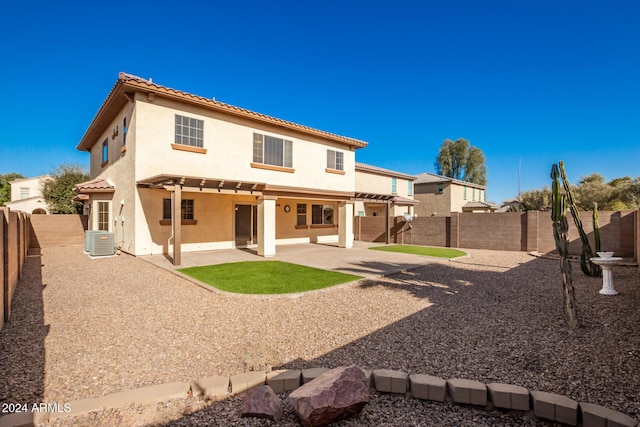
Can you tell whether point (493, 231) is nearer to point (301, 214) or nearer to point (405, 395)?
point (301, 214)

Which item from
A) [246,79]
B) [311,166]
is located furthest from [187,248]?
[246,79]

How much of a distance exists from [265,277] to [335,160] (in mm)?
11456

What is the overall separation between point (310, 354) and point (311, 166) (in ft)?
45.9

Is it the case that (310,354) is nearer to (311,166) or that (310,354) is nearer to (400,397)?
(400,397)

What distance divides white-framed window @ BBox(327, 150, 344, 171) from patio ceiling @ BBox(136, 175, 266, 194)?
22.6 ft

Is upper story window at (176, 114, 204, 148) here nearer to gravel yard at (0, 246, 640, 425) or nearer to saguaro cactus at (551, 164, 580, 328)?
gravel yard at (0, 246, 640, 425)

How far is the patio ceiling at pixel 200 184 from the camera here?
10.3m

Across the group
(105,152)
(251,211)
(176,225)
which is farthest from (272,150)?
(105,152)

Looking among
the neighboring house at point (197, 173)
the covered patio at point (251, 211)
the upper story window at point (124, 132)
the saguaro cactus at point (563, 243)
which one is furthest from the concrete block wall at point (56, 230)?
the saguaro cactus at point (563, 243)

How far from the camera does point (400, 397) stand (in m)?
3.05

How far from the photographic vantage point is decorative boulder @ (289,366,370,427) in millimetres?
2555

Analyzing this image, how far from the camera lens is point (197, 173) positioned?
12.9 metres

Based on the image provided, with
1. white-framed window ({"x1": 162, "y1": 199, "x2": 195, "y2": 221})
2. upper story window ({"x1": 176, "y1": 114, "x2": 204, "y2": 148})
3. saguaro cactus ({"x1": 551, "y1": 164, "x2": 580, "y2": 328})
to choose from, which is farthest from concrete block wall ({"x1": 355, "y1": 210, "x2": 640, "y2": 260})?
upper story window ({"x1": 176, "y1": 114, "x2": 204, "y2": 148})

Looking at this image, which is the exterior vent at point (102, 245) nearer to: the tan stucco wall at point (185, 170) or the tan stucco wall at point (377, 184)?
the tan stucco wall at point (185, 170)
